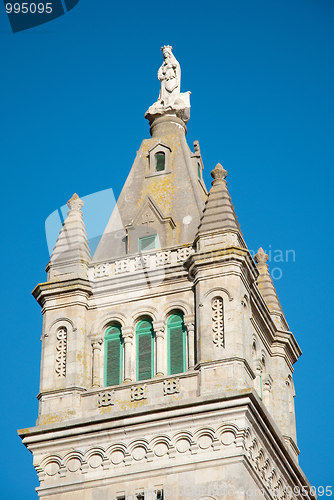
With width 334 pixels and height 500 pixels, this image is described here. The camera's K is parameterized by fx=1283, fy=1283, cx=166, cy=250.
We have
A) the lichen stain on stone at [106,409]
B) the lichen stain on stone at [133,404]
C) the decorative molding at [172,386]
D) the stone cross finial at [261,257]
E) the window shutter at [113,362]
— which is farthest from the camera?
the stone cross finial at [261,257]

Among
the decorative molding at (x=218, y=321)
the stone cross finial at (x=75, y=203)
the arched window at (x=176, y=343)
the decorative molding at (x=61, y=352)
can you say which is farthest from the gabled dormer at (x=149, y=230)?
the decorative molding at (x=61, y=352)

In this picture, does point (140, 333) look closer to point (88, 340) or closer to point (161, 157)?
point (88, 340)

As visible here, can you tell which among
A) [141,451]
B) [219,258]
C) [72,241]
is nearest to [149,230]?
[72,241]

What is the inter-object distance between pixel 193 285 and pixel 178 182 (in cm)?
704

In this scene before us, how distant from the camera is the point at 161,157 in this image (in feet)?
180

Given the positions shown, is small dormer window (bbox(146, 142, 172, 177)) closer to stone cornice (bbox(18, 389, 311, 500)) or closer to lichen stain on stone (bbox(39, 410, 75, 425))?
lichen stain on stone (bbox(39, 410, 75, 425))

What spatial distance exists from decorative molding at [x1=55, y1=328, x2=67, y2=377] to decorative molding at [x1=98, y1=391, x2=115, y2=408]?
6.17ft

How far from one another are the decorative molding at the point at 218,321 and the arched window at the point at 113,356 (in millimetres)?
3869

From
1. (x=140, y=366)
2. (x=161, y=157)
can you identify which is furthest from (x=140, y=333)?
(x=161, y=157)

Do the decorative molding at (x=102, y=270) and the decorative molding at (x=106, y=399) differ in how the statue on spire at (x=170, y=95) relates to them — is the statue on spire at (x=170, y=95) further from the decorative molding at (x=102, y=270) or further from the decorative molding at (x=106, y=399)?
the decorative molding at (x=106, y=399)

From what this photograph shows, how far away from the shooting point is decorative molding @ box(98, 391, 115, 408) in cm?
4553

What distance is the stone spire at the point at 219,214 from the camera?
158 ft

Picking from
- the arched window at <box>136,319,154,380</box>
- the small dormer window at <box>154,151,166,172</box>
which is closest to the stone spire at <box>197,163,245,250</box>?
the arched window at <box>136,319,154,380</box>

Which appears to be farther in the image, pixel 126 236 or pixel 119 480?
pixel 126 236
